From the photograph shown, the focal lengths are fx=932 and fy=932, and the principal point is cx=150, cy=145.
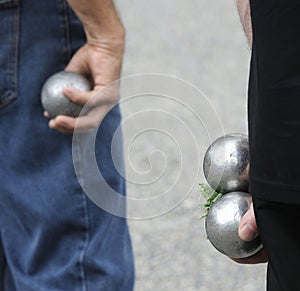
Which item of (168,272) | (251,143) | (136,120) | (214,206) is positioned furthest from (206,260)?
(251,143)

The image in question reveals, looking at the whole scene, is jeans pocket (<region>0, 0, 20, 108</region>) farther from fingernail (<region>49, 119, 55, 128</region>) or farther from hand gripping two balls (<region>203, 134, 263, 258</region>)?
hand gripping two balls (<region>203, 134, 263, 258</region>)

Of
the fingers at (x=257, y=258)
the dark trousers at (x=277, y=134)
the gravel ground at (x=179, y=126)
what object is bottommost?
the gravel ground at (x=179, y=126)

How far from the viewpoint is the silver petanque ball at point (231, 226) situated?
1.86 m

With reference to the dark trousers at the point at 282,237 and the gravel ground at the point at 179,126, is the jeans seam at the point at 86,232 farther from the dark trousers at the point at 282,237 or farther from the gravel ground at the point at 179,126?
the dark trousers at the point at 282,237

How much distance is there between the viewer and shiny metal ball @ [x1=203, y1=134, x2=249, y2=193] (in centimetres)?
191

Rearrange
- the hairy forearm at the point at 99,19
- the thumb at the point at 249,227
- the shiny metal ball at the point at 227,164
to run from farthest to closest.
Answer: the hairy forearm at the point at 99,19, the shiny metal ball at the point at 227,164, the thumb at the point at 249,227

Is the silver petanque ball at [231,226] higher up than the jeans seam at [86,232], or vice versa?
the silver petanque ball at [231,226]

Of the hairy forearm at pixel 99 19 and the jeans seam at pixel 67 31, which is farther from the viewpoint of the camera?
the jeans seam at pixel 67 31

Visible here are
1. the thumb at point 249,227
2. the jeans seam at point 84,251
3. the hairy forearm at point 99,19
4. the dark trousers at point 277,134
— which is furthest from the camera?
the jeans seam at point 84,251

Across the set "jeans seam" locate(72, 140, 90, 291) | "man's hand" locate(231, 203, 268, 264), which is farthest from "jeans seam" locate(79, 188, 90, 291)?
"man's hand" locate(231, 203, 268, 264)

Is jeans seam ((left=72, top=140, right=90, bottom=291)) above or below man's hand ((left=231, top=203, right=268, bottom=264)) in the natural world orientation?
below

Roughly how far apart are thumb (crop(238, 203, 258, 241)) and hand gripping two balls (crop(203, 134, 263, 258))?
0.08 ft

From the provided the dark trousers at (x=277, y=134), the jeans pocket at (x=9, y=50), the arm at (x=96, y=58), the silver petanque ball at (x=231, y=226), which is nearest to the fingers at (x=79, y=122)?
the arm at (x=96, y=58)

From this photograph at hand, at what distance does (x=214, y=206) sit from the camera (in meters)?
1.92
